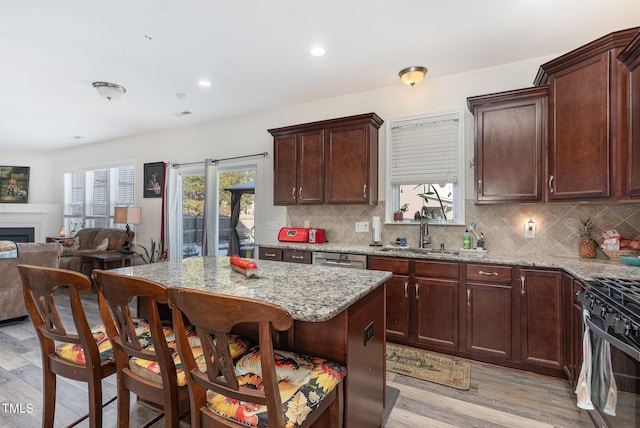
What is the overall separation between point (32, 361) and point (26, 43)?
285cm

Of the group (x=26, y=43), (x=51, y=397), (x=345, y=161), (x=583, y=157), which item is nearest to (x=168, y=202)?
(x=26, y=43)

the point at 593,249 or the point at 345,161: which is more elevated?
the point at 345,161

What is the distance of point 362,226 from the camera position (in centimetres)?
395

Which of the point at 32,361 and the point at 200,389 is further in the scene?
the point at 32,361

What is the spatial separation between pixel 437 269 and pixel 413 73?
6.42 ft

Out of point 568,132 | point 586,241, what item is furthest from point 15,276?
point 586,241

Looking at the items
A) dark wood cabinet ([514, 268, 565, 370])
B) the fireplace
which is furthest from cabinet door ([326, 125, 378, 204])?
the fireplace

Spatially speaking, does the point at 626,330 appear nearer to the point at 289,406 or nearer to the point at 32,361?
the point at 289,406

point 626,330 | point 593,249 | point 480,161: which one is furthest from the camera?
point 480,161

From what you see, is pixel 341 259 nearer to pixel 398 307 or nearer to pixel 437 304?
pixel 398 307

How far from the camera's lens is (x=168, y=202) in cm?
561

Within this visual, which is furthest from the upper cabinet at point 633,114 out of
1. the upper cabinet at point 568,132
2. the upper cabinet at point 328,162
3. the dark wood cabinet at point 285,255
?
the dark wood cabinet at point 285,255

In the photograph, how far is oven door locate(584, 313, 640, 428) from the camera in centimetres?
143

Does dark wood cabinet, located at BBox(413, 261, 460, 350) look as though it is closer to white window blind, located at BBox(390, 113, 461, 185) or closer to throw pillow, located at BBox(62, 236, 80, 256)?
white window blind, located at BBox(390, 113, 461, 185)
